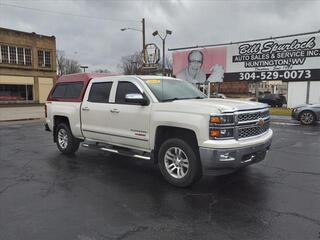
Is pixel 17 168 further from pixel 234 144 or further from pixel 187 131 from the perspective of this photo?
pixel 234 144

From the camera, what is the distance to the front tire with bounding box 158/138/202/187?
540 centimetres

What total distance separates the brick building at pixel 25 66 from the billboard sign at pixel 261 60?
26.2 m

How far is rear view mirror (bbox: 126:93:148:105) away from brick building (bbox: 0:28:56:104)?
3981 cm

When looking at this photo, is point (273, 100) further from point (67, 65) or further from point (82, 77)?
point (67, 65)

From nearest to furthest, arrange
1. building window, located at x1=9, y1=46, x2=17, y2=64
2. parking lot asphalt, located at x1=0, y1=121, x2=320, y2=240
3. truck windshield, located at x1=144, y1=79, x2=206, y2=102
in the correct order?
parking lot asphalt, located at x1=0, y1=121, x2=320, y2=240, truck windshield, located at x1=144, y1=79, x2=206, y2=102, building window, located at x1=9, y1=46, x2=17, y2=64

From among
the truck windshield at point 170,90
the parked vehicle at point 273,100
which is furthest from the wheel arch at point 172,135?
the parked vehicle at point 273,100

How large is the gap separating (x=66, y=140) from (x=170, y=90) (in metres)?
3.56

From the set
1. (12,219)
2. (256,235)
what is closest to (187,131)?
(256,235)

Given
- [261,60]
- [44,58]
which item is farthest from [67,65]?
[261,60]

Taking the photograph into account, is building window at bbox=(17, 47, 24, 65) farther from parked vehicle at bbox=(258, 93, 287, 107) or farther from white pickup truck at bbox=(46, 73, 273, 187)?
white pickup truck at bbox=(46, 73, 273, 187)

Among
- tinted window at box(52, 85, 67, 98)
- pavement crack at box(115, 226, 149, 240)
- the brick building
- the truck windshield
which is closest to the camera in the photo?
pavement crack at box(115, 226, 149, 240)

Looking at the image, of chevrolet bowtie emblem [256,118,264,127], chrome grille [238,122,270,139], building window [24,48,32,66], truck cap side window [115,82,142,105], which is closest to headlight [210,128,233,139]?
chrome grille [238,122,270,139]

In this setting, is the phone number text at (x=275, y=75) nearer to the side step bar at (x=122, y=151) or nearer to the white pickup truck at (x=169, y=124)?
the white pickup truck at (x=169, y=124)

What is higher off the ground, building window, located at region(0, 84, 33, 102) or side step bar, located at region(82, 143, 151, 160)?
building window, located at region(0, 84, 33, 102)
